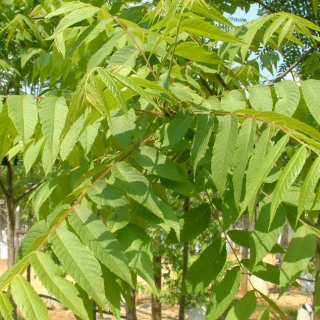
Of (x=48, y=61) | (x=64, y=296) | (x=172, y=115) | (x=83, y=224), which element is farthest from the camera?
(x=48, y=61)

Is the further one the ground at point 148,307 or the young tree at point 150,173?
the ground at point 148,307

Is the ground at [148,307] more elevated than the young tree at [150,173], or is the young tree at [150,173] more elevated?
the young tree at [150,173]

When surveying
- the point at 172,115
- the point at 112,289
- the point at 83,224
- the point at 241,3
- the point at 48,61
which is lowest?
the point at 112,289

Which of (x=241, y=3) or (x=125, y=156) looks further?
(x=241, y=3)

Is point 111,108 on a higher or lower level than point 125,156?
higher

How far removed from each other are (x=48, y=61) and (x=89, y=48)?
0.39m

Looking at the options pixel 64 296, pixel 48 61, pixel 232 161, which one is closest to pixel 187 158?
pixel 232 161

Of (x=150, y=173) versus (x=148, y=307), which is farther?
(x=148, y=307)

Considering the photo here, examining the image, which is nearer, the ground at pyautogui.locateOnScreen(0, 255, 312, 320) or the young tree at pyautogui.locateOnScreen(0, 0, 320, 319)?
the young tree at pyautogui.locateOnScreen(0, 0, 320, 319)

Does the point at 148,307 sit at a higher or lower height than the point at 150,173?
lower

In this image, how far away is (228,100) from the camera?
3.70 feet

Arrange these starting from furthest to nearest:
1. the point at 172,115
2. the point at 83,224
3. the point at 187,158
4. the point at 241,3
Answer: the point at 241,3 → the point at 187,158 → the point at 172,115 → the point at 83,224

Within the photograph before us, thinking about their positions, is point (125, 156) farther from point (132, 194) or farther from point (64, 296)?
point (64, 296)

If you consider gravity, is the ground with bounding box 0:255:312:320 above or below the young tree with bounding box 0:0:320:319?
below
